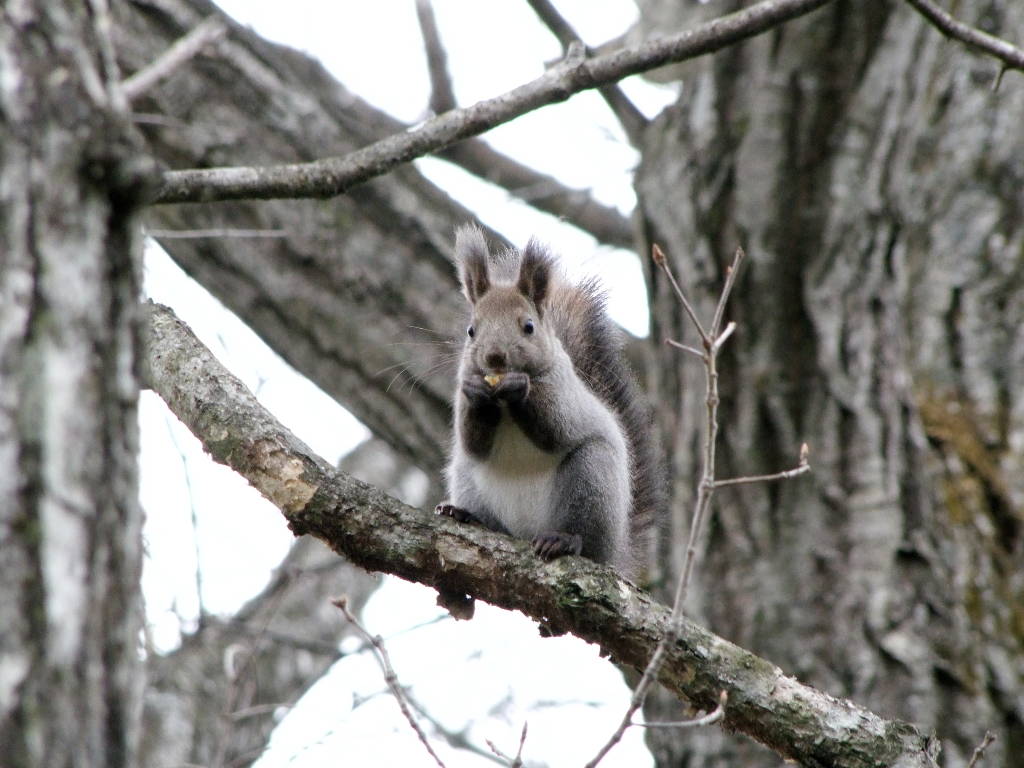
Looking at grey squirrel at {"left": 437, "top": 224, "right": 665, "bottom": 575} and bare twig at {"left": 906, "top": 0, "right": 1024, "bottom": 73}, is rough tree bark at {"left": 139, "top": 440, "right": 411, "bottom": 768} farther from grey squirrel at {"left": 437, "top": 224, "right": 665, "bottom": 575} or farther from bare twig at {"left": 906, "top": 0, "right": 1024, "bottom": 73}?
bare twig at {"left": 906, "top": 0, "right": 1024, "bottom": 73}

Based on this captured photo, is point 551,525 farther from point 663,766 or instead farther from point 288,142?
point 288,142

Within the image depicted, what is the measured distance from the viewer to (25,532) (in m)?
1.11

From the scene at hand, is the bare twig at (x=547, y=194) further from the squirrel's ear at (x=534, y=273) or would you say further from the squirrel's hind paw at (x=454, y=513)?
the squirrel's hind paw at (x=454, y=513)

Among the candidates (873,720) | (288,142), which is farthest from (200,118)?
(873,720)

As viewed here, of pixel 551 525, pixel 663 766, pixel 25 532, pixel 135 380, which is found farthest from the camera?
pixel 663 766

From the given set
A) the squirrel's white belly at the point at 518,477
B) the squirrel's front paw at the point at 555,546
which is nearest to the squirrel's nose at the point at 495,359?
the squirrel's white belly at the point at 518,477

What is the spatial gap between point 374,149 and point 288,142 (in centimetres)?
171

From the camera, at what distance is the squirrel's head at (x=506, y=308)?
3.62m

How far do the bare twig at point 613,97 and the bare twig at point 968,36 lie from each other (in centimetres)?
182

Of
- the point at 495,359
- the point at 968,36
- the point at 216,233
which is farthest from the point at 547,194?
the point at 968,36

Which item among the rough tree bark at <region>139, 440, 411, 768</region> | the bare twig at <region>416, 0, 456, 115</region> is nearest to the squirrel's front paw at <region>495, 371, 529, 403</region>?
the rough tree bark at <region>139, 440, 411, 768</region>

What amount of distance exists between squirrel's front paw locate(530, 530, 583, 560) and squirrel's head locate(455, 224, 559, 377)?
713mm

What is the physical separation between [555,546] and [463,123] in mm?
1024

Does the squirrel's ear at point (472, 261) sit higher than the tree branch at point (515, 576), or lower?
higher
